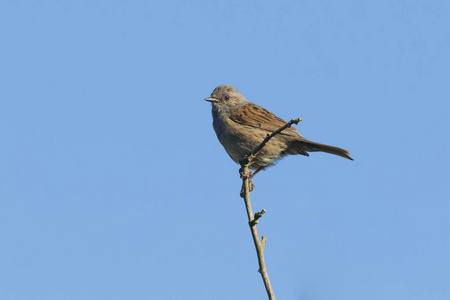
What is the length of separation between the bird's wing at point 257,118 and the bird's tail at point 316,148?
18cm

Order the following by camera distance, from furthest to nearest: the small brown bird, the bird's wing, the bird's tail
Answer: the bird's wing, the small brown bird, the bird's tail

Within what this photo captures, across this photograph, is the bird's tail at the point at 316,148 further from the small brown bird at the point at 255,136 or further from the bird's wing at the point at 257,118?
the bird's wing at the point at 257,118

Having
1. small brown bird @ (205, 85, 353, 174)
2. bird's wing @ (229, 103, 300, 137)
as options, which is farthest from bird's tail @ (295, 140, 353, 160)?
bird's wing @ (229, 103, 300, 137)

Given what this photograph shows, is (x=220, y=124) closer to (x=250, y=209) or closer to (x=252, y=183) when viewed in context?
(x=252, y=183)

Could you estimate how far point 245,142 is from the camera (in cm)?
834

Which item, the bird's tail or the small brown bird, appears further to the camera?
the small brown bird

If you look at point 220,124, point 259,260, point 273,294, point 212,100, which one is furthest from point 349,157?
point 273,294

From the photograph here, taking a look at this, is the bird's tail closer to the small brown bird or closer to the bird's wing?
the small brown bird

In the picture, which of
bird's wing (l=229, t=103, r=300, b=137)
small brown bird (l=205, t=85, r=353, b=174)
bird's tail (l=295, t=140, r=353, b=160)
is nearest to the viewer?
bird's tail (l=295, t=140, r=353, b=160)

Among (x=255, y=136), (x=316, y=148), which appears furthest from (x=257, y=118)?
(x=316, y=148)

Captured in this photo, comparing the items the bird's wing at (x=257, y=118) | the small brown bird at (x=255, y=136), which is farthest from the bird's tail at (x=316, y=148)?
the bird's wing at (x=257, y=118)

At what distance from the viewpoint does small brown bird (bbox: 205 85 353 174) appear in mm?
8148

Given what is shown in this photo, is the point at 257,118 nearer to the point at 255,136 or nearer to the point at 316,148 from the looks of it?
the point at 255,136

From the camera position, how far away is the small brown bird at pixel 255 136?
26.7 feet
